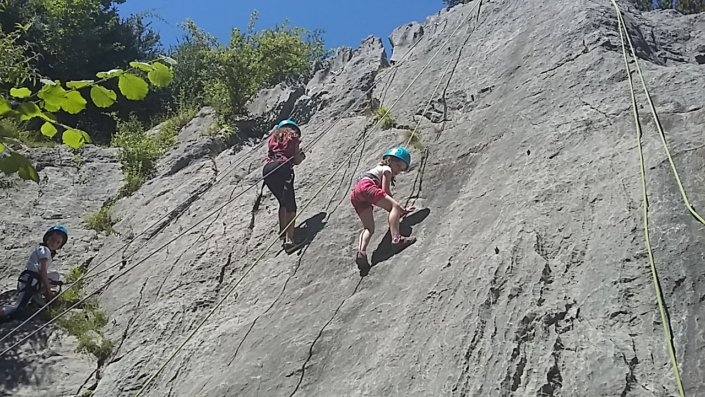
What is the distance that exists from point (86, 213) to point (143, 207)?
0.99 metres

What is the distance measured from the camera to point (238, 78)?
1248 centimetres

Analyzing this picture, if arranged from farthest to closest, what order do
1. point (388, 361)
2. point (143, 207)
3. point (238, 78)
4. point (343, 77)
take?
point (238, 78), point (343, 77), point (143, 207), point (388, 361)

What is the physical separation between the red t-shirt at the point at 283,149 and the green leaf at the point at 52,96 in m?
4.86

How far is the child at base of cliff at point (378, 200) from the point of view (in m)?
6.53

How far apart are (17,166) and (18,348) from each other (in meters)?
5.10

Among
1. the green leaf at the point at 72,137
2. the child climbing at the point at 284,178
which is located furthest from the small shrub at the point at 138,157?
the green leaf at the point at 72,137

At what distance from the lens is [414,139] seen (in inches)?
329

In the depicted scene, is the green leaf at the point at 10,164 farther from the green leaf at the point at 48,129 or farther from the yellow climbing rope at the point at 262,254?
the yellow climbing rope at the point at 262,254

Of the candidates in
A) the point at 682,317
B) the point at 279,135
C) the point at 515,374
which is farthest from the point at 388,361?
the point at 279,135

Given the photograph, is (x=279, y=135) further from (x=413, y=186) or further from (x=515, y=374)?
(x=515, y=374)

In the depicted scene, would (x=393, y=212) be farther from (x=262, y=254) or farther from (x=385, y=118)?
(x=385, y=118)

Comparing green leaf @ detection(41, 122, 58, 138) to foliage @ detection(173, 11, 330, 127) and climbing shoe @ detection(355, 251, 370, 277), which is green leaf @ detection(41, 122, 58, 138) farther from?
foliage @ detection(173, 11, 330, 127)

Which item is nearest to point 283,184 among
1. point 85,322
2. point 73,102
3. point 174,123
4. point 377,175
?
point 377,175

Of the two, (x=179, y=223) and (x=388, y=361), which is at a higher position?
(x=179, y=223)
